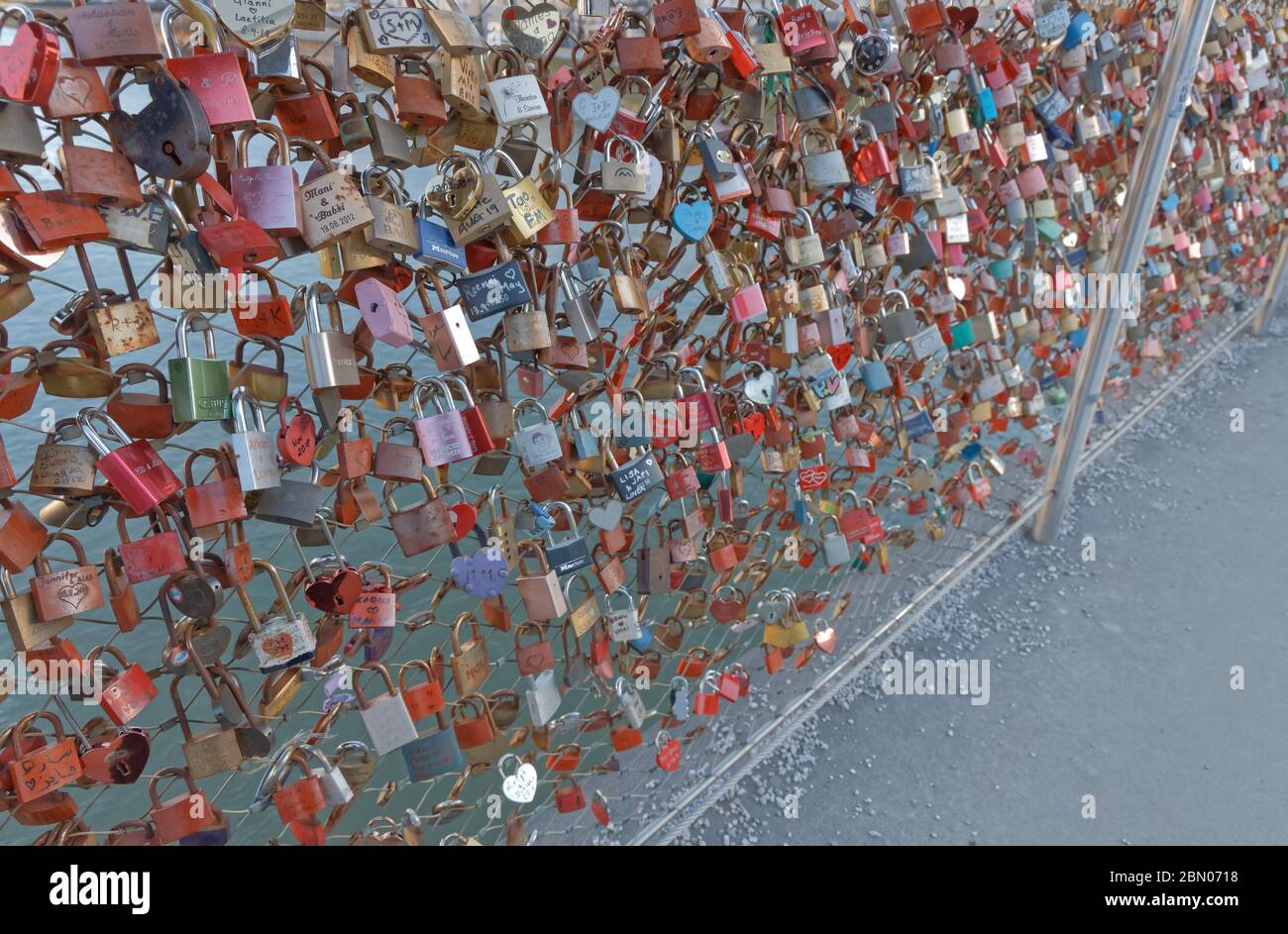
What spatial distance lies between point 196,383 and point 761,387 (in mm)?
1292

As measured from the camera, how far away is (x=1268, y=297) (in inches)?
223

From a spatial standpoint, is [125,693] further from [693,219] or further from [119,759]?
[693,219]

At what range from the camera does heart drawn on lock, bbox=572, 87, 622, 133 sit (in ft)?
4.57

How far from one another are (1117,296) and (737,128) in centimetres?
201

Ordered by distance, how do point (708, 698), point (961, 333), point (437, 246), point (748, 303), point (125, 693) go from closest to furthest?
point (125, 693), point (437, 246), point (748, 303), point (708, 698), point (961, 333)

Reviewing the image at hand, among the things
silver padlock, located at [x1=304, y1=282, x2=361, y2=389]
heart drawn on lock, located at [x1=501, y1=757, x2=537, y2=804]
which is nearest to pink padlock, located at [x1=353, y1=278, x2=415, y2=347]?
silver padlock, located at [x1=304, y1=282, x2=361, y2=389]

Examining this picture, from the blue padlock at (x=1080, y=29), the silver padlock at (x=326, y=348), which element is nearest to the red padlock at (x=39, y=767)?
the silver padlock at (x=326, y=348)

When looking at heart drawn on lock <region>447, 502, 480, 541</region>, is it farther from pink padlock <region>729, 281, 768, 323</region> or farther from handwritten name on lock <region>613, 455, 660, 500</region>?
pink padlock <region>729, 281, 768, 323</region>

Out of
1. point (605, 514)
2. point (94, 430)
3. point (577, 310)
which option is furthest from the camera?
point (605, 514)

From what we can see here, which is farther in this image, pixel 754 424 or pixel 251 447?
pixel 754 424

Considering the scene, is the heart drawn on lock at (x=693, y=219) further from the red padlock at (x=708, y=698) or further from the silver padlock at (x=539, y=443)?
the red padlock at (x=708, y=698)

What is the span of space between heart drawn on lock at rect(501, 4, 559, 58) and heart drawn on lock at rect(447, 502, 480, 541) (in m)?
0.74

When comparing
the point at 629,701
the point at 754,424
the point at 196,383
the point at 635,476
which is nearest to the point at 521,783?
the point at 629,701
